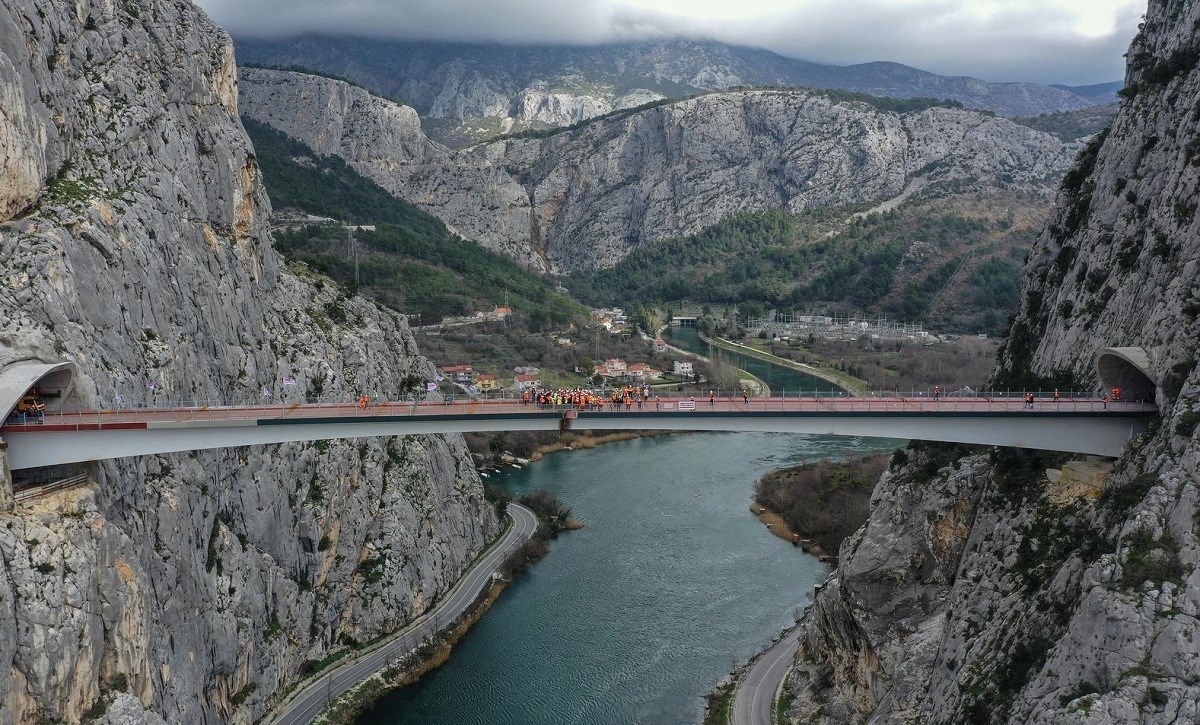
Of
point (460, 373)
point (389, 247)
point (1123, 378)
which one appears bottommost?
point (460, 373)

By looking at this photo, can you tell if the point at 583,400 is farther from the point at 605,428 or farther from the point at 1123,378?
the point at 1123,378

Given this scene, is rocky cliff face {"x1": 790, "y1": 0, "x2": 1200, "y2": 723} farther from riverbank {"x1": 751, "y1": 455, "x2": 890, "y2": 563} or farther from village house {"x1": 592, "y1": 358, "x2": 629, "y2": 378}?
village house {"x1": 592, "y1": 358, "x2": 629, "y2": 378}

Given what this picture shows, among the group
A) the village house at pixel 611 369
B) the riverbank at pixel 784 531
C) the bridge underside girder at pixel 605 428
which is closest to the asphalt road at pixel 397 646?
the bridge underside girder at pixel 605 428

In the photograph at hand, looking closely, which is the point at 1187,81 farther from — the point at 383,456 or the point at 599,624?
the point at 383,456

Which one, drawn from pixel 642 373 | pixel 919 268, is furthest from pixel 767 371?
pixel 919 268

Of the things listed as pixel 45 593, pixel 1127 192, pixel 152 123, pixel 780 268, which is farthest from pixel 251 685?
pixel 780 268

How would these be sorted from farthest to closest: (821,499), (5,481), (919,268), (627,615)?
(919,268) < (821,499) < (627,615) < (5,481)

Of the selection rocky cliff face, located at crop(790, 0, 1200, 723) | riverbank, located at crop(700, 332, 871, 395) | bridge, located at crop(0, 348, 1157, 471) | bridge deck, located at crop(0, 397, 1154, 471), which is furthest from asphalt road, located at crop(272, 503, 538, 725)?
riverbank, located at crop(700, 332, 871, 395)
